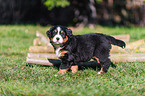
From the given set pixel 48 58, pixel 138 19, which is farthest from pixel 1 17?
pixel 48 58

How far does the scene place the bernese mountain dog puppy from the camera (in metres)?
5.54

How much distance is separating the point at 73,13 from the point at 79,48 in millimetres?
13986

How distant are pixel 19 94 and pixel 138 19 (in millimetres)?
18483

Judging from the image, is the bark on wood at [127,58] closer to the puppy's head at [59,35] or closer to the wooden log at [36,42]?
the puppy's head at [59,35]

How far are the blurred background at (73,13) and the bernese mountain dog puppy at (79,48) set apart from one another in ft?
40.8

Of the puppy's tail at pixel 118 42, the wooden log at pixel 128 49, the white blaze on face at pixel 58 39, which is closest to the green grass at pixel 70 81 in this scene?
the puppy's tail at pixel 118 42

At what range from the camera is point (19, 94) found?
439 cm

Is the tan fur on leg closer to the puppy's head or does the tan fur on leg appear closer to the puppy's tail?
the puppy's head

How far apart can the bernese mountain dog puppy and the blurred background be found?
12436mm

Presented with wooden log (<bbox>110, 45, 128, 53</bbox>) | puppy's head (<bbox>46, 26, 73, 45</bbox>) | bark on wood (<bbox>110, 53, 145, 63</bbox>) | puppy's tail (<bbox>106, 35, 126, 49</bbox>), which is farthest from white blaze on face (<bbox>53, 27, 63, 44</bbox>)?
wooden log (<bbox>110, 45, 128, 53</bbox>)

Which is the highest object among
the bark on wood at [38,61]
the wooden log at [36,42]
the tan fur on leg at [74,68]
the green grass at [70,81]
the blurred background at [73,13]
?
the blurred background at [73,13]

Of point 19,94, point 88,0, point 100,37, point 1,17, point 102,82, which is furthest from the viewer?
point 1,17

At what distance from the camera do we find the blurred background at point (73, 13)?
18.8 m

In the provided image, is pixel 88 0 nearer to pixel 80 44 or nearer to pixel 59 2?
pixel 59 2
